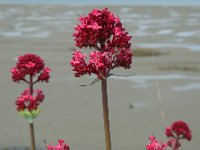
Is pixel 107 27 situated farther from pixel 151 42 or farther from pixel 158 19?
pixel 158 19

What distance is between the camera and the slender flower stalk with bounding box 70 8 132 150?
72.9 inches

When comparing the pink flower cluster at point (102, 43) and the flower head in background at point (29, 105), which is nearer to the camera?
the pink flower cluster at point (102, 43)

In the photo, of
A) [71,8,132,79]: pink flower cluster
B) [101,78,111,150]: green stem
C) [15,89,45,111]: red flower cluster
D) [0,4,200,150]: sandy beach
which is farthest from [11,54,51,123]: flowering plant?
[101,78,111,150]: green stem

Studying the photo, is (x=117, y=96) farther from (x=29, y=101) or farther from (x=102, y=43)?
(x=102, y=43)

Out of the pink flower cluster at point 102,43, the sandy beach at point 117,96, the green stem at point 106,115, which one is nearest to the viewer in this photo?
the green stem at point 106,115

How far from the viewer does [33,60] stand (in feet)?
11.0

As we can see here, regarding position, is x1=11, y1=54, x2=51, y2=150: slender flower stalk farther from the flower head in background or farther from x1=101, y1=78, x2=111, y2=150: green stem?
x1=101, y1=78, x2=111, y2=150: green stem

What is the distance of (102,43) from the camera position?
6.11 feet

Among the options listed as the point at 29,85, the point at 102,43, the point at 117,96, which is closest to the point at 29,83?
the point at 29,85

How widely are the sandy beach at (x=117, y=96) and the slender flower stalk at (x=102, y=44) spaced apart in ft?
7.09

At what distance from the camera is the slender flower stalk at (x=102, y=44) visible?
1.85m

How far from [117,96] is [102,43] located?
5.98 m

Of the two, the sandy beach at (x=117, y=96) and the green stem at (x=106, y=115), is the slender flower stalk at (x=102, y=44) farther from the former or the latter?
the sandy beach at (x=117, y=96)

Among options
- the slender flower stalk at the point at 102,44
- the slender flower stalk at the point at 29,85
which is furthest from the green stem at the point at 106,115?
the slender flower stalk at the point at 29,85
